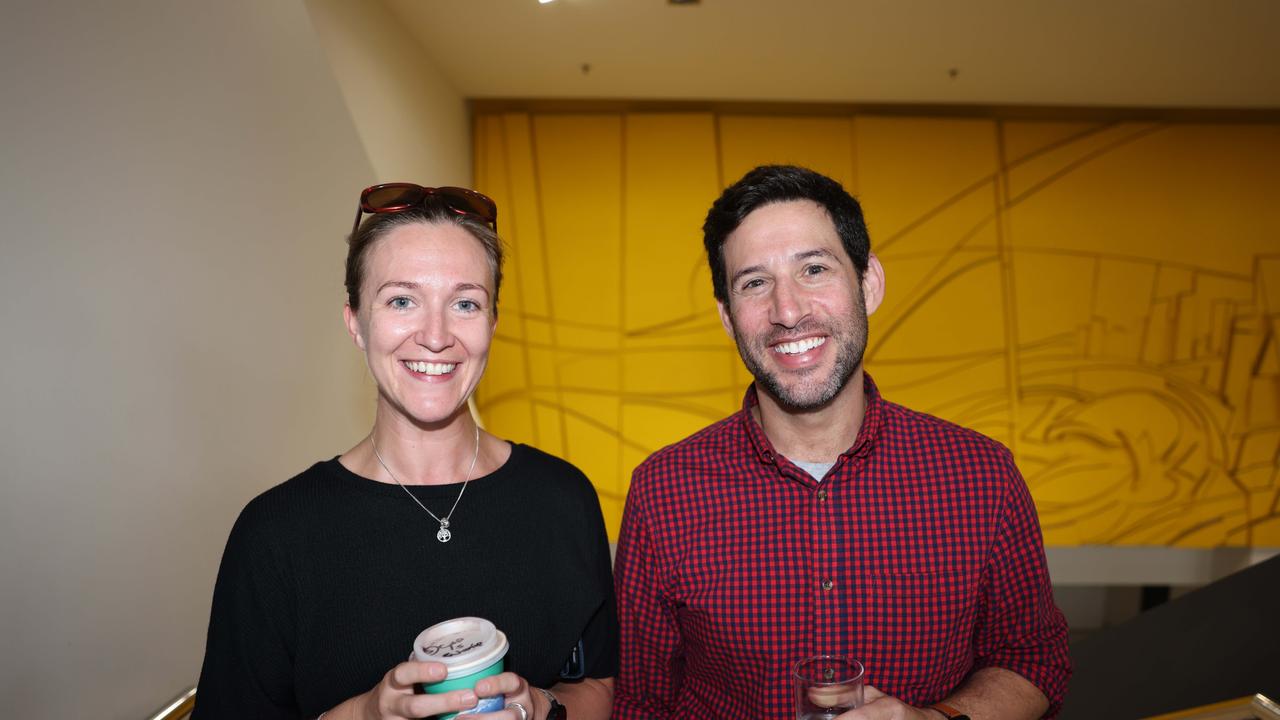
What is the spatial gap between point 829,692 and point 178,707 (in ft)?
4.28

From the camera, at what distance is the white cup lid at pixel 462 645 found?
0.89 meters

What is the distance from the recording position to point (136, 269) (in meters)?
1.60

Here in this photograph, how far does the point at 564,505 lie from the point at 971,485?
81 centimetres

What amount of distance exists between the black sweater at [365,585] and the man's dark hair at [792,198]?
0.70m

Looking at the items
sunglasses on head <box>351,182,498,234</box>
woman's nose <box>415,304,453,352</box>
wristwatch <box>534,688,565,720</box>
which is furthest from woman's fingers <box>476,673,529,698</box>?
sunglasses on head <box>351,182,498,234</box>

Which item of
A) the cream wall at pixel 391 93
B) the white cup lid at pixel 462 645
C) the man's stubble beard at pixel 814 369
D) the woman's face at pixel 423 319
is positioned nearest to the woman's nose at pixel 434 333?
the woman's face at pixel 423 319

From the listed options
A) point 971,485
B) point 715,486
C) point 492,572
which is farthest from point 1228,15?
point 492,572

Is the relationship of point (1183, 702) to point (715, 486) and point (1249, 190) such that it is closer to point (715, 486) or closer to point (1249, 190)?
point (715, 486)

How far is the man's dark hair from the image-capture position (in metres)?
1.53

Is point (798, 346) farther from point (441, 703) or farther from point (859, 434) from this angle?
point (441, 703)

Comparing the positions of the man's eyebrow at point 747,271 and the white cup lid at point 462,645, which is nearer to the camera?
the white cup lid at point 462,645

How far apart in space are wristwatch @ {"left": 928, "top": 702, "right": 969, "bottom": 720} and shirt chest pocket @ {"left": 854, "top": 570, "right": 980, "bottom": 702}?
0.21 feet

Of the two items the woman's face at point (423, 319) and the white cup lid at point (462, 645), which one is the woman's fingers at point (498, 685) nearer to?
the white cup lid at point (462, 645)

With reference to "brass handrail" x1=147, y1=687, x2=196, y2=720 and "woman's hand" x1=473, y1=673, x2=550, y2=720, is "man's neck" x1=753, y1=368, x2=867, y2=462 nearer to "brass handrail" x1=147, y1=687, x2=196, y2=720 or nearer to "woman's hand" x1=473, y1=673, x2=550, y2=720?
"woman's hand" x1=473, y1=673, x2=550, y2=720
